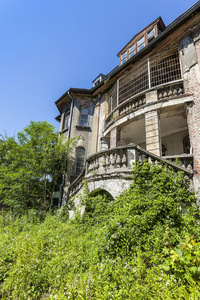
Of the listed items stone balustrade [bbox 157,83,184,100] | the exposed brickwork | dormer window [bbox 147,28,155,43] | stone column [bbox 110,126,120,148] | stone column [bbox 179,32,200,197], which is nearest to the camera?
the exposed brickwork

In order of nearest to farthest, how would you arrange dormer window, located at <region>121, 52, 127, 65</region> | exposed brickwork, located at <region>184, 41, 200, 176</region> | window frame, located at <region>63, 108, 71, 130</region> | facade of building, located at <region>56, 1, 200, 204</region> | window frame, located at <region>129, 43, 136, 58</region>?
exposed brickwork, located at <region>184, 41, 200, 176</region> < facade of building, located at <region>56, 1, 200, 204</region> < window frame, located at <region>129, 43, 136, 58</region> < dormer window, located at <region>121, 52, 127, 65</region> < window frame, located at <region>63, 108, 71, 130</region>

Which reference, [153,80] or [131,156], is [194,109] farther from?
[153,80]

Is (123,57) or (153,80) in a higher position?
(123,57)

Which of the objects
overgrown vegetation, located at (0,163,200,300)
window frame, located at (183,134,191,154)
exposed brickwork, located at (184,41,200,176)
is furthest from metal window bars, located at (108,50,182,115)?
overgrown vegetation, located at (0,163,200,300)

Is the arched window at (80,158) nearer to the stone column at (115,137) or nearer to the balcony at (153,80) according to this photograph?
the balcony at (153,80)

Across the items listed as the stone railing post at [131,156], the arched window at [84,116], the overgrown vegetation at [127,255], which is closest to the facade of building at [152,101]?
the arched window at [84,116]

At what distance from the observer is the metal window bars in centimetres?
880

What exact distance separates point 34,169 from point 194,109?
386 inches

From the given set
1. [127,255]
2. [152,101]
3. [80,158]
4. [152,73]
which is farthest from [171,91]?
[80,158]

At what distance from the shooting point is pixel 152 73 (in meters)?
10.0

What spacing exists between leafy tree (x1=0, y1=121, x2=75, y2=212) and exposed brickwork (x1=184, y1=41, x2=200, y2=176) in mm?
8275

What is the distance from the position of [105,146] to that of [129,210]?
793 centimetres

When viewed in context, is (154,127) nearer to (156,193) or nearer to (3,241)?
(156,193)

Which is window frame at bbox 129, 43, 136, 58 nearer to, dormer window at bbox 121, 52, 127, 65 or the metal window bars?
dormer window at bbox 121, 52, 127, 65
